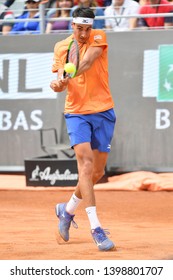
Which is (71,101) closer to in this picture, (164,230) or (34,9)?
(164,230)

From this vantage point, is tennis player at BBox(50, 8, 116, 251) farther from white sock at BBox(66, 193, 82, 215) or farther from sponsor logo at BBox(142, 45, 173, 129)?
sponsor logo at BBox(142, 45, 173, 129)

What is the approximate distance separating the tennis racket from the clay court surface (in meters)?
1.72

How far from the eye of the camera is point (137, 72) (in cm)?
1666

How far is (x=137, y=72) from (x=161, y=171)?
1.83 meters

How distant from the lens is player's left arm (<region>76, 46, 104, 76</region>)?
361 inches

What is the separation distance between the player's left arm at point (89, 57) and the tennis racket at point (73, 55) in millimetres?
90

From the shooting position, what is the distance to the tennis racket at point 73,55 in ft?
29.7

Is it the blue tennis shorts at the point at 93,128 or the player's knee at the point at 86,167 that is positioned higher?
the blue tennis shorts at the point at 93,128

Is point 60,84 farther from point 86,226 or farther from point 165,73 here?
point 165,73

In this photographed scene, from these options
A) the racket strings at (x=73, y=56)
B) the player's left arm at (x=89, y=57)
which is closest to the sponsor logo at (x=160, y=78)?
the player's left arm at (x=89, y=57)

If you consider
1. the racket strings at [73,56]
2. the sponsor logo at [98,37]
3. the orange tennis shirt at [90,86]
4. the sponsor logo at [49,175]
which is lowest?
the sponsor logo at [49,175]

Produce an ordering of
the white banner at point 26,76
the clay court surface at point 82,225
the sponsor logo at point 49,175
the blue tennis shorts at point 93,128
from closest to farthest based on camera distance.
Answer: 1. the clay court surface at point 82,225
2. the blue tennis shorts at point 93,128
3. the sponsor logo at point 49,175
4. the white banner at point 26,76

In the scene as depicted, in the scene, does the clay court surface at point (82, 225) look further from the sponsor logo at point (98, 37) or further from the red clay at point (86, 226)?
the sponsor logo at point (98, 37)

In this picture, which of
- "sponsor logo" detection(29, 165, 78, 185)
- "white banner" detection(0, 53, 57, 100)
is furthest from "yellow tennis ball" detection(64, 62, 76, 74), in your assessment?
"white banner" detection(0, 53, 57, 100)
